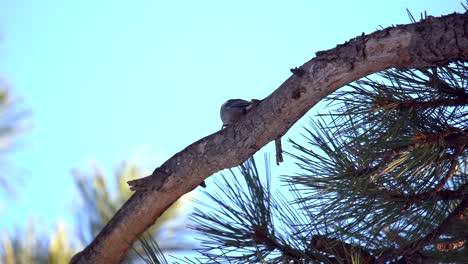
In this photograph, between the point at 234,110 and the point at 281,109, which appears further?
the point at 234,110

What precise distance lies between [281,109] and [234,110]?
0.51 feet

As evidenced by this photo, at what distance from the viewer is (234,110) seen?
1344 millimetres

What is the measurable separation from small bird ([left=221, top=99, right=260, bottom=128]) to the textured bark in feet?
0.17

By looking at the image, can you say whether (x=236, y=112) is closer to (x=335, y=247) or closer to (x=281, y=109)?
(x=281, y=109)

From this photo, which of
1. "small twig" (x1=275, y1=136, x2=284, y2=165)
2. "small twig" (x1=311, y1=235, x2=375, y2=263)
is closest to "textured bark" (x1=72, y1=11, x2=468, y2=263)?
"small twig" (x1=275, y1=136, x2=284, y2=165)

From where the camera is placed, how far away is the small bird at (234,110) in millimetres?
1340

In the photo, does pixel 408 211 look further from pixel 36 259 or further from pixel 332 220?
pixel 36 259

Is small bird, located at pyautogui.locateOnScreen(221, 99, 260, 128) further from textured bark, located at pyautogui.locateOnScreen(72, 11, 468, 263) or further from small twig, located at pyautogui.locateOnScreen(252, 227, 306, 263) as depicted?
small twig, located at pyautogui.locateOnScreen(252, 227, 306, 263)

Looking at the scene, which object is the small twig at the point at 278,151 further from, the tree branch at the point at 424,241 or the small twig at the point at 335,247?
the tree branch at the point at 424,241

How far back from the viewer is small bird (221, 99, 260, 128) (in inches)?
52.8

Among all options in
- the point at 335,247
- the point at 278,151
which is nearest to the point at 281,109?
the point at 278,151

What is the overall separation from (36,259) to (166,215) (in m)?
0.43

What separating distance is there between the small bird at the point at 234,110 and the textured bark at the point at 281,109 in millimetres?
52

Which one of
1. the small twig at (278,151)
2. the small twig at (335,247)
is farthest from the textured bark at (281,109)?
the small twig at (335,247)
